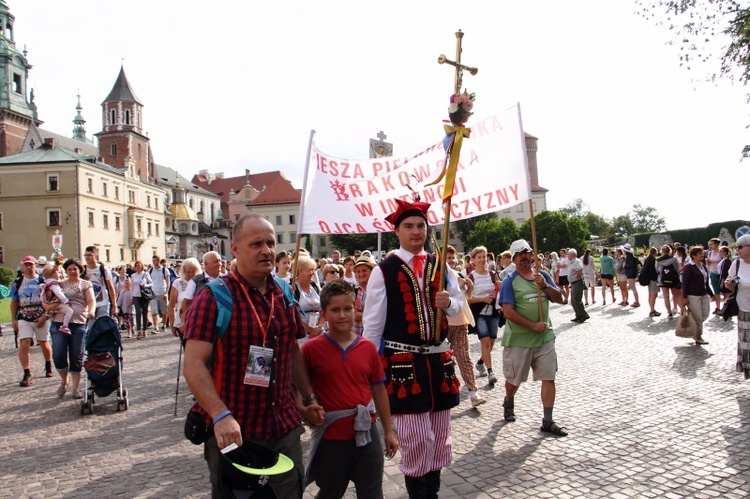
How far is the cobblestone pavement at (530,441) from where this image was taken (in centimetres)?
460

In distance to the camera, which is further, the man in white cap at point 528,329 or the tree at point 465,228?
the tree at point 465,228

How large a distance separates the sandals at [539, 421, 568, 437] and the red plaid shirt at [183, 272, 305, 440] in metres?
3.79

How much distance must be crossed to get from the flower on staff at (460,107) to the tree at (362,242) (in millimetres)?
72481

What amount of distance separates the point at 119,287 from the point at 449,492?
15.0 meters

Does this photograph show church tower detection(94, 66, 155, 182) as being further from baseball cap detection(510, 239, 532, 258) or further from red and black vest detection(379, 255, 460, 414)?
red and black vest detection(379, 255, 460, 414)

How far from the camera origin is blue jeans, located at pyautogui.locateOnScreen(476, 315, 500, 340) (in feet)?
29.1

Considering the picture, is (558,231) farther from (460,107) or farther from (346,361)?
(346,361)

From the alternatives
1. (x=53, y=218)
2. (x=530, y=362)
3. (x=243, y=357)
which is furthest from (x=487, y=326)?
(x=53, y=218)

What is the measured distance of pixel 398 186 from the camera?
677 cm

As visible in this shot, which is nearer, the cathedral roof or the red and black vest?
the red and black vest

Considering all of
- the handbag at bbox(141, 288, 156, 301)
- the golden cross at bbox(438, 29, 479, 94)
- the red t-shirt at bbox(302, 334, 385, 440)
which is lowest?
the red t-shirt at bbox(302, 334, 385, 440)

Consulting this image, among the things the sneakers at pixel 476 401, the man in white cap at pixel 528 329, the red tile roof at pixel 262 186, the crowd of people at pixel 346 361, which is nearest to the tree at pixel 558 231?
the red tile roof at pixel 262 186

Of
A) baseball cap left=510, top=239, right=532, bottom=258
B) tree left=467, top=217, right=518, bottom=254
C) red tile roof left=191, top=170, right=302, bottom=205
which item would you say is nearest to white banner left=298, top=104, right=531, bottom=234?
baseball cap left=510, top=239, right=532, bottom=258

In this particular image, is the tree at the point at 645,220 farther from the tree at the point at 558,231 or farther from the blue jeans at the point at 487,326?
the blue jeans at the point at 487,326
